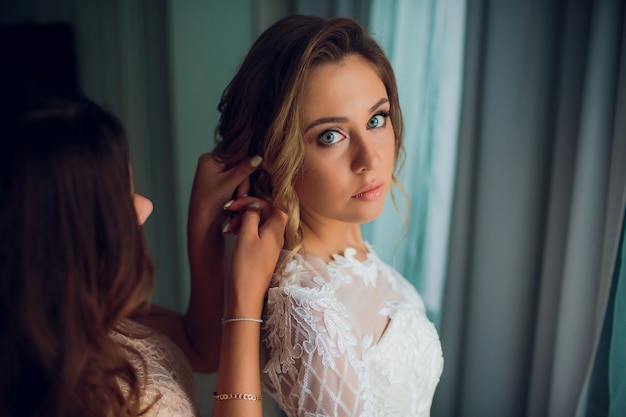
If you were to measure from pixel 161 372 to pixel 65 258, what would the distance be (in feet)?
1.34

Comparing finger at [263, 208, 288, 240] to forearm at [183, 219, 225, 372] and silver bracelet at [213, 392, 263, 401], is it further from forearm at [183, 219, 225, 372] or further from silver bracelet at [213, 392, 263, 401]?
silver bracelet at [213, 392, 263, 401]

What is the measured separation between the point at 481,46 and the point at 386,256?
29.0 inches

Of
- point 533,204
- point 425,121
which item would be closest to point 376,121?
point 425,121

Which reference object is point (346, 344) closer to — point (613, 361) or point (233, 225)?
point (233, 225)

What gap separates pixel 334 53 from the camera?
1064mm

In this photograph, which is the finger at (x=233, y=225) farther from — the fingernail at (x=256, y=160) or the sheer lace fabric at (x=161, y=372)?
the sheer lace fabric at (x=161, y=372)

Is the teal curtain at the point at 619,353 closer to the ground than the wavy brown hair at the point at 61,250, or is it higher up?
closer to the ground

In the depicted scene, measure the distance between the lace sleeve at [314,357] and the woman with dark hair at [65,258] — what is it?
0.28m

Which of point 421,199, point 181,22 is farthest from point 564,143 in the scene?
point 181,22

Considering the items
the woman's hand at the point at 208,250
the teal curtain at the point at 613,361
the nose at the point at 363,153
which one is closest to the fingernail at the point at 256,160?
the woman's hand at the point at 208,250

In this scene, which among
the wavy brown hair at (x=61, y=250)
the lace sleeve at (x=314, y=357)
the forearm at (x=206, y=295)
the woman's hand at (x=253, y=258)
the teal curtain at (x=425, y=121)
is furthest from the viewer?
the teal curtain at (x=425, y=121)

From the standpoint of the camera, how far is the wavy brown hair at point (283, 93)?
103cm

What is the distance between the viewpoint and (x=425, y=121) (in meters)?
1.53

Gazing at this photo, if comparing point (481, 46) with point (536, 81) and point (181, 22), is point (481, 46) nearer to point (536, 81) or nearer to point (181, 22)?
point (536, 81)
